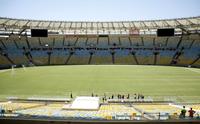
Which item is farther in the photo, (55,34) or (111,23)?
(55,34)

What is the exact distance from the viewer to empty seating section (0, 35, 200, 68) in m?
68.1

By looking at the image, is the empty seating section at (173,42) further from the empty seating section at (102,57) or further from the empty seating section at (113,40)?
the empty seating section at (102,57)

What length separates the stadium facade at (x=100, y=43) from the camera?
67.4 metres

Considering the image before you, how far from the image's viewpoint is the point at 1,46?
70.6 meters

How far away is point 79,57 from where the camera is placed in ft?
235

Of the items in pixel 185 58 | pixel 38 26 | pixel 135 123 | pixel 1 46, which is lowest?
pixel 135 123

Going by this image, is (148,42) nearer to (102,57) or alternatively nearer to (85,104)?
(102,57)

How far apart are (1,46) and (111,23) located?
29287mm

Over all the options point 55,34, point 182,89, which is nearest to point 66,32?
point 55,34

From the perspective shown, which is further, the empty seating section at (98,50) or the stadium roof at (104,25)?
the empty seating section at (98,50)

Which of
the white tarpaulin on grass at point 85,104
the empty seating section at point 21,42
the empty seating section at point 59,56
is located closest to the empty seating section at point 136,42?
the empty seating section at point 59,56

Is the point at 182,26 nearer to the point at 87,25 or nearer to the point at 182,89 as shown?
the point at 87,25

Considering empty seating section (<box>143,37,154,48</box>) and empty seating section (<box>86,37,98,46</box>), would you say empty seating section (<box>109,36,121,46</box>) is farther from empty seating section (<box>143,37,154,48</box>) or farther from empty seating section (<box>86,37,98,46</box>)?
empty seating section (<box>143,37,154,48</box>)

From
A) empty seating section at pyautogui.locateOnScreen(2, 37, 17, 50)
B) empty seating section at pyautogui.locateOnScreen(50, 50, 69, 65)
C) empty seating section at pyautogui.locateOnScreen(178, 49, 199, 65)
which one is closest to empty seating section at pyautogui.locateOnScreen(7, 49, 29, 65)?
empty seating section at pyautogui.locateOnScreen(2, 37, 17, 50)
